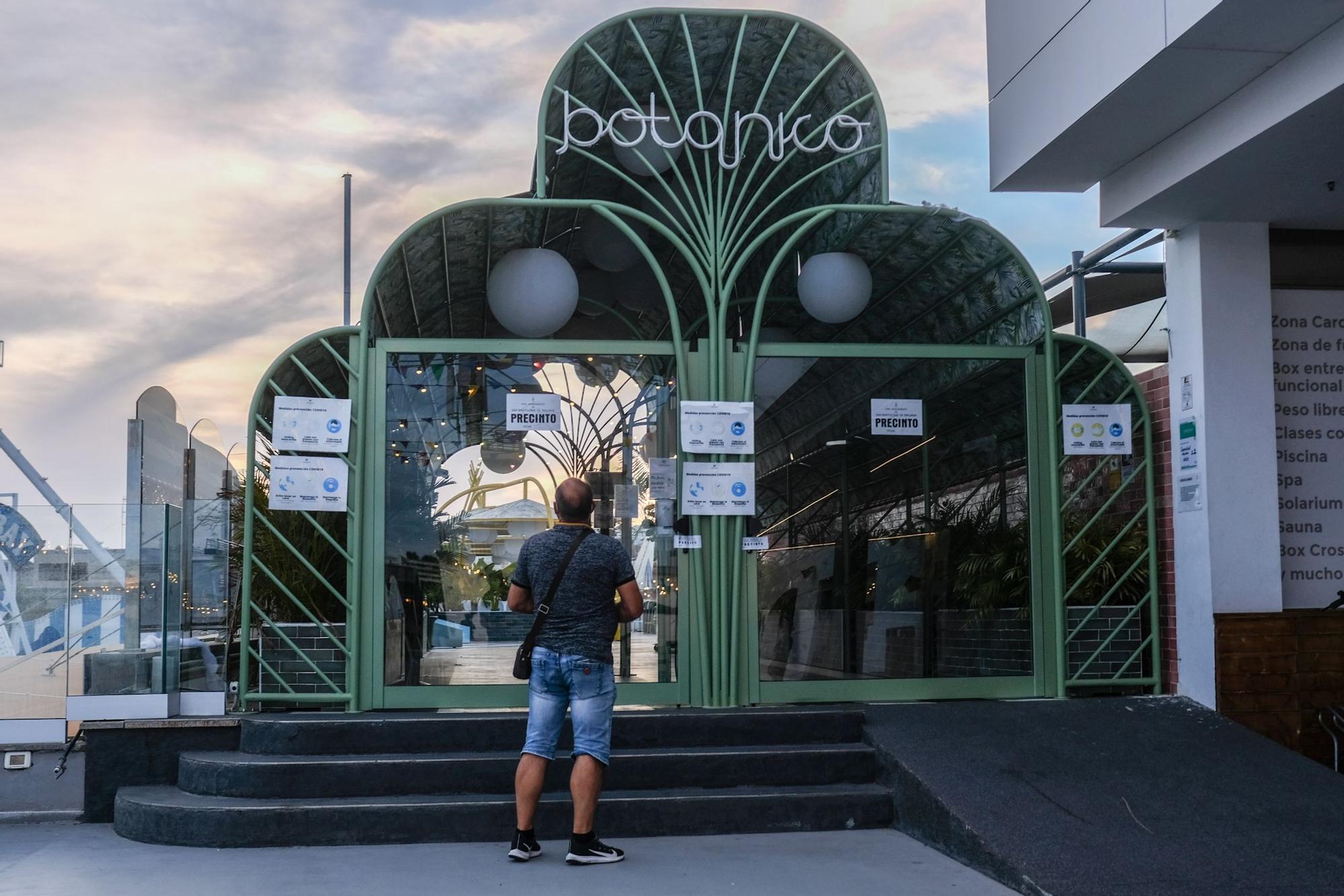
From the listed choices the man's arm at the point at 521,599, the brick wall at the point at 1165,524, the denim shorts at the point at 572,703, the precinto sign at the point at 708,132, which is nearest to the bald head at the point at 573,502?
the man's arm at the point at 521,599

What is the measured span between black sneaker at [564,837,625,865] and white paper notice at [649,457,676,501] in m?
2.58

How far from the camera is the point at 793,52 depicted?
26.6 feet

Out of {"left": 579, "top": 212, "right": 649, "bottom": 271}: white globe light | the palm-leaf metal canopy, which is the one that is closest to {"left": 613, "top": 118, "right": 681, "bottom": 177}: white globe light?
the palm-leaf metal canopy

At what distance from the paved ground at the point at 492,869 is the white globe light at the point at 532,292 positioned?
3.42 metres

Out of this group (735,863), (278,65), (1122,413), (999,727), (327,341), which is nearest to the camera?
(735,863)

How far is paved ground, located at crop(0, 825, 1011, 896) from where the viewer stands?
495 centimetres

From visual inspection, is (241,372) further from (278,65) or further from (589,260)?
(589,260)

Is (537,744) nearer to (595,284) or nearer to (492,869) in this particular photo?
(492,869)

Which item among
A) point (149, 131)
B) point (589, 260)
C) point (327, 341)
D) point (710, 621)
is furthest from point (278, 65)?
point (710, 621)

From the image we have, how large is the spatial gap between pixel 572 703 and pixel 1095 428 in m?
4.10

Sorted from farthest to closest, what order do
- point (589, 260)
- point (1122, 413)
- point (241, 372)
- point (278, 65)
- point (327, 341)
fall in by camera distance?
point (241, 372), point (278, 65), point (589, 260), point (1122, 413), point (327, 341)

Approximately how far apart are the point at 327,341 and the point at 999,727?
4374 mm

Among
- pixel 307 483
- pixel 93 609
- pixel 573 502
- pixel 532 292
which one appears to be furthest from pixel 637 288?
pixel 93 609

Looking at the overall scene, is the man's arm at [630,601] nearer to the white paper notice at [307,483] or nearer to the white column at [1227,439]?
the white paper notice at [307,483]
